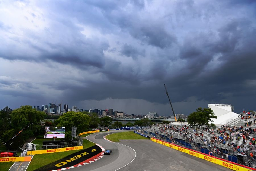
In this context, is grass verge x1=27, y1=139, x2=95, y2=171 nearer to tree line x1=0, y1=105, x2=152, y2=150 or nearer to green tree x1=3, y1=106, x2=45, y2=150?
green tree x1=3, y1=106, x2=45, y2=150

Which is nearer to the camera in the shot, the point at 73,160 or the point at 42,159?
the point at 73,160

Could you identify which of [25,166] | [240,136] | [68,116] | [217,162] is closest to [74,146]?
[68,116]

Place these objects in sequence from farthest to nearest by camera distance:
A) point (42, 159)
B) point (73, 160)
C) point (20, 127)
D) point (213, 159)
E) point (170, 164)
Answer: point (20, 127) → point (42, 159) → point (73, 160) → point (213, 159) → point (170, 164)

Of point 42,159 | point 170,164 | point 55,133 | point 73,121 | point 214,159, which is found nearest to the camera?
point 170,164

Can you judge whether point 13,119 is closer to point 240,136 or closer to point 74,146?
point 74,146

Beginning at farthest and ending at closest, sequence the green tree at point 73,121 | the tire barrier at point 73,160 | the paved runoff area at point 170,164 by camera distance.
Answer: the green tree at point 73,121 → the tire barrier at point 73,160 → the paved runoff area at point 170,164

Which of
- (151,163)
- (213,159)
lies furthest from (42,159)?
(213,159)

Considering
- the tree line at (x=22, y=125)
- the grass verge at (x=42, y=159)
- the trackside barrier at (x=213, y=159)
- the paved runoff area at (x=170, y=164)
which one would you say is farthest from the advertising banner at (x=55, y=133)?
the trackside barrier at (x=213, y=159)

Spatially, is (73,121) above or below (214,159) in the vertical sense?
above

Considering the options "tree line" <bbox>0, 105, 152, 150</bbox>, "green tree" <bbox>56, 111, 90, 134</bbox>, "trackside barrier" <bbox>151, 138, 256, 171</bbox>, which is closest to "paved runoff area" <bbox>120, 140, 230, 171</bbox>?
"trackside barrier" <bbox>151, 138, 256, 171</bbox>

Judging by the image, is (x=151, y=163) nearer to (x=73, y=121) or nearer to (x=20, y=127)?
(x=73, y=121)

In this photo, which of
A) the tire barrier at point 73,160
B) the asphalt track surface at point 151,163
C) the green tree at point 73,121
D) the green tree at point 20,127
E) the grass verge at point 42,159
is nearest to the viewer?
the asphalt track surface at point 151,163

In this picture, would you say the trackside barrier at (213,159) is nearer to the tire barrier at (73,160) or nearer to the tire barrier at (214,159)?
the tire barrier at (214,159)

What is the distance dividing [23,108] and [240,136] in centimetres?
5482
